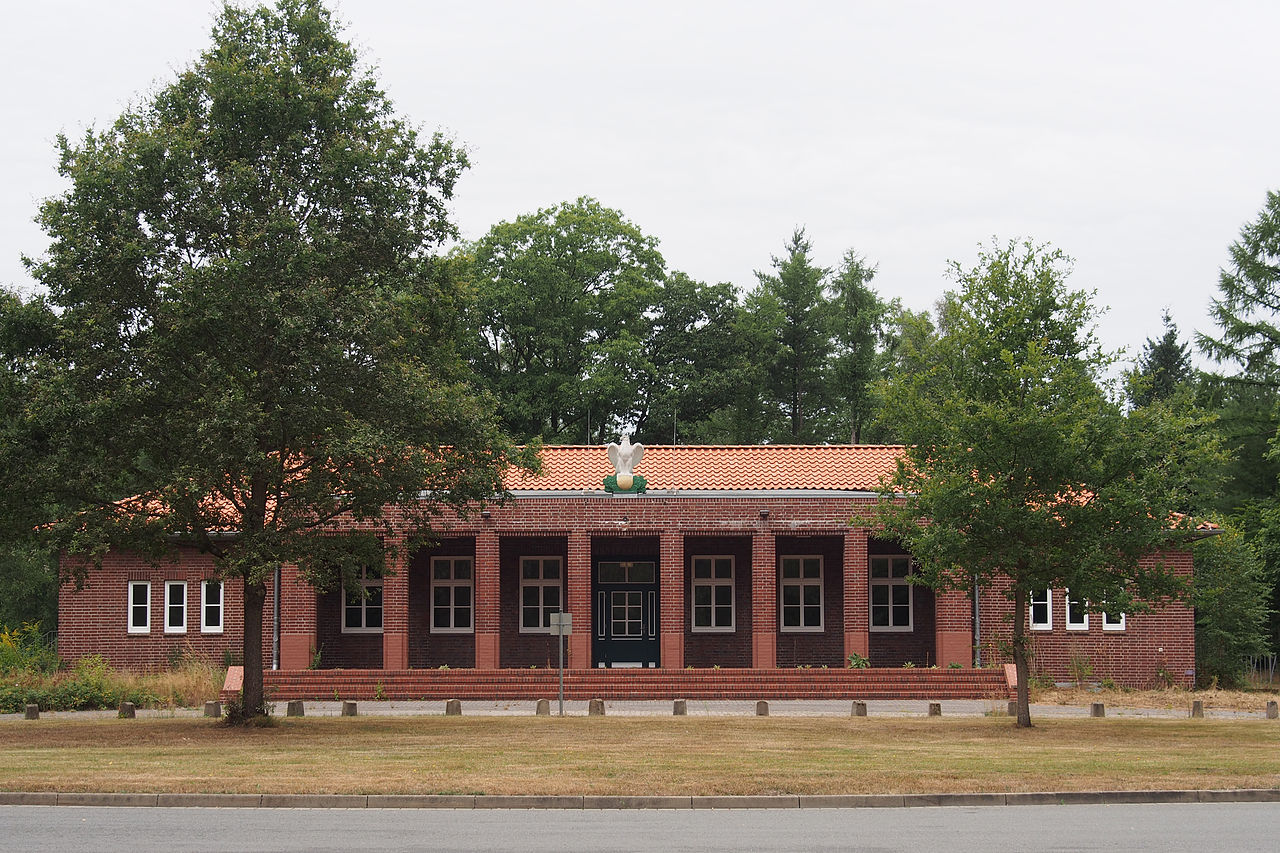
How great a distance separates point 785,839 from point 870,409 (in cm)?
5107

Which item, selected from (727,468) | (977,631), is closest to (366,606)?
(727,468)

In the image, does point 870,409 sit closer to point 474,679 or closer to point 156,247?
point 474,679

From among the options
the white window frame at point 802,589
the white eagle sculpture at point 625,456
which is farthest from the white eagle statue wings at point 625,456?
the white window frame at point 802,589

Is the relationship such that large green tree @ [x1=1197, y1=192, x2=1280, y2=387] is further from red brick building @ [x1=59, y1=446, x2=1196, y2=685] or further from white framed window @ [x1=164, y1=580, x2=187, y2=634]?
white framed window @ [x1=164, y1=580, x2=187, y2=634]

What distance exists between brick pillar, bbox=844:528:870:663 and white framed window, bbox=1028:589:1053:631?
4.47 meters

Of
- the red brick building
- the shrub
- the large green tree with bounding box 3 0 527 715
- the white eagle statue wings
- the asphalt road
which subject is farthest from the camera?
the white eagle statue wings

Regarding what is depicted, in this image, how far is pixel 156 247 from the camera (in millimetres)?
24516

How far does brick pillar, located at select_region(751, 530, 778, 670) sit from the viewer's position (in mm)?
36469

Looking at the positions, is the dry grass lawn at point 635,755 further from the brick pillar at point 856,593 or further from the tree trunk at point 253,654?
the brick pillar at point 856,593

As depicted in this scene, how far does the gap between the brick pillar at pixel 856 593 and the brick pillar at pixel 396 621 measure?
11508 millimetres

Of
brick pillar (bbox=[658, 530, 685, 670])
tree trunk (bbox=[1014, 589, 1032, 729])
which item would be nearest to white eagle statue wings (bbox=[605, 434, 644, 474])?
brick pillar (bbox=[658, 530, 685, 670])

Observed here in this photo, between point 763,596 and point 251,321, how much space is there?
55.9ft

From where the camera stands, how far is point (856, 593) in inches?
1441

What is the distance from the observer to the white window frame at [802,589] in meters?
39.7
